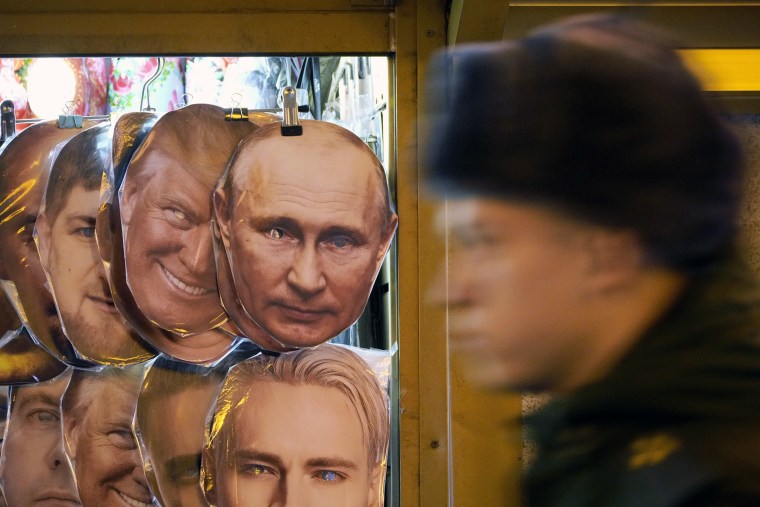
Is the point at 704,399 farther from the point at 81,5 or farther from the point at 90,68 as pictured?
the point at 90,68

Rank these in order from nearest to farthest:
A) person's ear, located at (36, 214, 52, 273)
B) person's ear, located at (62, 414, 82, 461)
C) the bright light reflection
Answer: person's ear, located at (36, 214, 52, 273) < person's ear, located at (62, 414, 82, 461) < the bright light reflection

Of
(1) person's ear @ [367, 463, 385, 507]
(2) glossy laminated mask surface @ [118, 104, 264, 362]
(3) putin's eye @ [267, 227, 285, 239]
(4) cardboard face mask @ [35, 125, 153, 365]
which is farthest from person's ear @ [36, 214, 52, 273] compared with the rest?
(1) person's ear @ [367, 463, 385, 507]

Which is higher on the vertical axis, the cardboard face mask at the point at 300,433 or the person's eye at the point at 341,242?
the person's eye at the point at 341,242

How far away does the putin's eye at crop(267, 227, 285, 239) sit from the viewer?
151 centimetres

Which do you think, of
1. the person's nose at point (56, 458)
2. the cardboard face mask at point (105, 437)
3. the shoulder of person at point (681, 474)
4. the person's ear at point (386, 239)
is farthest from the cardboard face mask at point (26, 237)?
the shoulder of person at point (681, 474)

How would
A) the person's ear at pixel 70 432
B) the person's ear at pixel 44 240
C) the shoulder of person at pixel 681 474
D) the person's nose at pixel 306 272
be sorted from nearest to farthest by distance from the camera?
1. the shoulder of person at pixel 681 474
2. the person's nose at pixel 306 272
3. the person's ear at pixel 44 240
4. the person's ear at pixel 70 432

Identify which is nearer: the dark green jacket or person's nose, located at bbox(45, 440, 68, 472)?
the dark green jacket

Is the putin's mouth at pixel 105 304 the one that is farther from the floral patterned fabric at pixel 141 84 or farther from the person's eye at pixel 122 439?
the floral patterned fabric at pixel 141 84

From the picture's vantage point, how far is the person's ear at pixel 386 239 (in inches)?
61.1

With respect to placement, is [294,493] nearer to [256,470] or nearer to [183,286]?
[256,470]

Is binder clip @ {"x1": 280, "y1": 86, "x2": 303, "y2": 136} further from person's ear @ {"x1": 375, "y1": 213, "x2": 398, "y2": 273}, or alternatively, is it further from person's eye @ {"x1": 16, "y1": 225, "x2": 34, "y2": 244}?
person's eye @ {"x1": 16, "y1": 225, "x2": 34, "y2": 244}

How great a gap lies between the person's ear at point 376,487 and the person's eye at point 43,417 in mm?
616

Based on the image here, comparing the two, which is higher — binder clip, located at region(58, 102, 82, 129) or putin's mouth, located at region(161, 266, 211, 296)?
binder clip, located at region(58, 102, 82, 129)

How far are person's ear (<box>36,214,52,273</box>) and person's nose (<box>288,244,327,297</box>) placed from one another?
44cm
